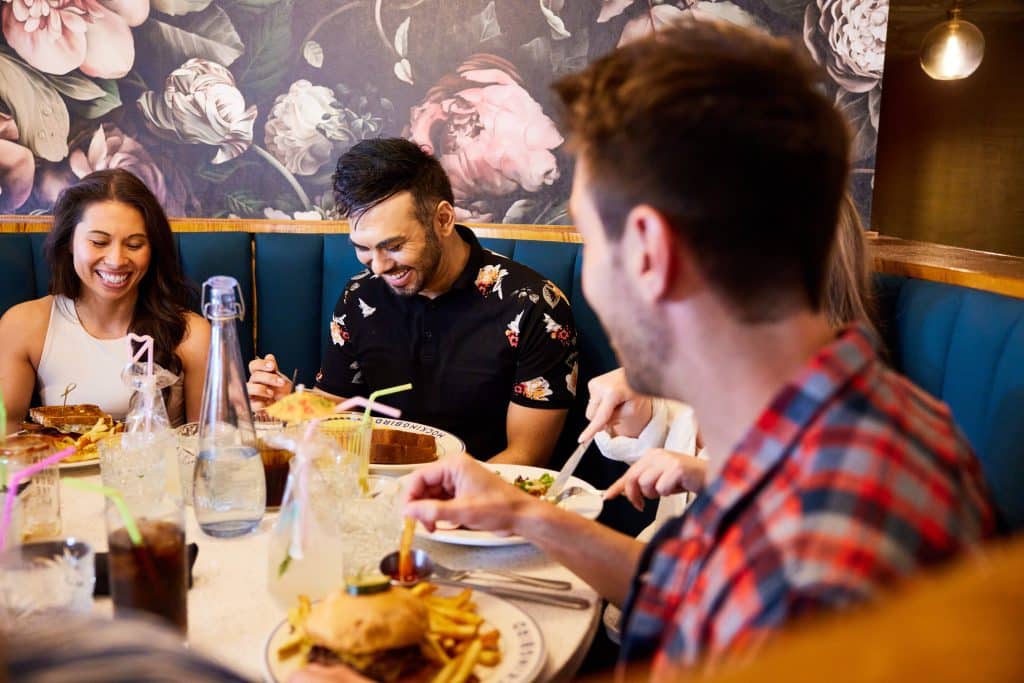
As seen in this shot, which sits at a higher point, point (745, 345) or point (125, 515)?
point (745, 345)

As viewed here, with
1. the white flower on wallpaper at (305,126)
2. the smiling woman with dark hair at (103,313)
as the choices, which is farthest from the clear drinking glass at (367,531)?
the white flower on wallpaper at (305,126)

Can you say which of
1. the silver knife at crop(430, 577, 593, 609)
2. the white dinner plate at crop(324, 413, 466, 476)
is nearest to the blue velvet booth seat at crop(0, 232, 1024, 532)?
the silver knife at crop(430, 577, 593, 609)

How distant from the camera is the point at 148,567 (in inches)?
44.9

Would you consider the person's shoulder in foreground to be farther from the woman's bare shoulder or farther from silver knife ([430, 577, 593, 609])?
the woman's bare shoulder

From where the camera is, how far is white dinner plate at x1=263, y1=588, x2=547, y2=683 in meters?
1.08

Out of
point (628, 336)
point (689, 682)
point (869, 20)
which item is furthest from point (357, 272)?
point (689, 682)

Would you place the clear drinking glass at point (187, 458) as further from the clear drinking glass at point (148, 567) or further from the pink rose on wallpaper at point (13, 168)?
the pink rose on wallpaper at point (13, 168)

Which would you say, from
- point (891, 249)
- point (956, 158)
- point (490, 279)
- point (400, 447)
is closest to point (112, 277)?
point (490, 279)

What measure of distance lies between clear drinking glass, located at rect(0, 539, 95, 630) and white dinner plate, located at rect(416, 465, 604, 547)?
518 mm

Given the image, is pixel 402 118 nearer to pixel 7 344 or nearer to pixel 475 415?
pixel 475 415

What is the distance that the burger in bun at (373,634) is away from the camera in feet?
3.44

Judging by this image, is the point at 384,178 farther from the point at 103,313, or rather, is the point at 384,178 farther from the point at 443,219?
the point at 103,313

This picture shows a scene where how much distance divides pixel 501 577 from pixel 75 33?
3040mm

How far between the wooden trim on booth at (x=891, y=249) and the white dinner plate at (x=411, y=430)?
3.52 feet
